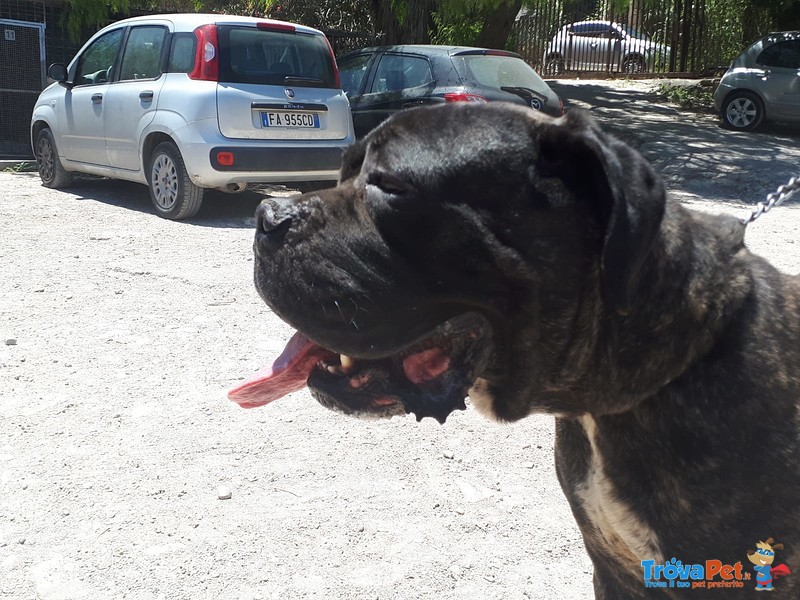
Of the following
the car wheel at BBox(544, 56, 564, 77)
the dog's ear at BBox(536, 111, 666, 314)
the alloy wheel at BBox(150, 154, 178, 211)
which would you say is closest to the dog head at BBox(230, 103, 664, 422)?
the dog's ear at BBox(536, 111, 666, 314)

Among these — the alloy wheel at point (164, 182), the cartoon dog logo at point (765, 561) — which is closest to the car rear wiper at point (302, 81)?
the alloy wheel at point (164, 182)

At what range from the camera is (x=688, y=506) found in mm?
1937

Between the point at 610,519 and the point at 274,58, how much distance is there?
7.79 m

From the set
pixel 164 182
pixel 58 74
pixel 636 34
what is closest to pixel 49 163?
pixel 58 74

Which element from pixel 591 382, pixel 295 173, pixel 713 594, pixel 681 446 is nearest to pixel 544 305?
pixel 591 382

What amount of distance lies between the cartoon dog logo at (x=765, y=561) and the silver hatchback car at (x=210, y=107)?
7.30 metres

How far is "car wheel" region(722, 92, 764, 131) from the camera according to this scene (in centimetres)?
1518

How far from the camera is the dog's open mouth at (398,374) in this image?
218 centimetres

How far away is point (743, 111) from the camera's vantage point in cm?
1531

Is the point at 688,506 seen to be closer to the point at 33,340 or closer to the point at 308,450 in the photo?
the point at 308,450

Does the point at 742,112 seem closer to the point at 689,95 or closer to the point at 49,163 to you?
the point at 689,95

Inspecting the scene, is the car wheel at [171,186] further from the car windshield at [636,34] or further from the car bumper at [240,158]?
the car windshield at [636,34]

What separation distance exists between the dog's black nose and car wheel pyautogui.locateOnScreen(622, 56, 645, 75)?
859 inches

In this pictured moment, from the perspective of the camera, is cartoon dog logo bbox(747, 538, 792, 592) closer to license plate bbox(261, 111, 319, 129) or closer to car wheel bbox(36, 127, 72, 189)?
license plate bbox(261, 111, 319, 129)
